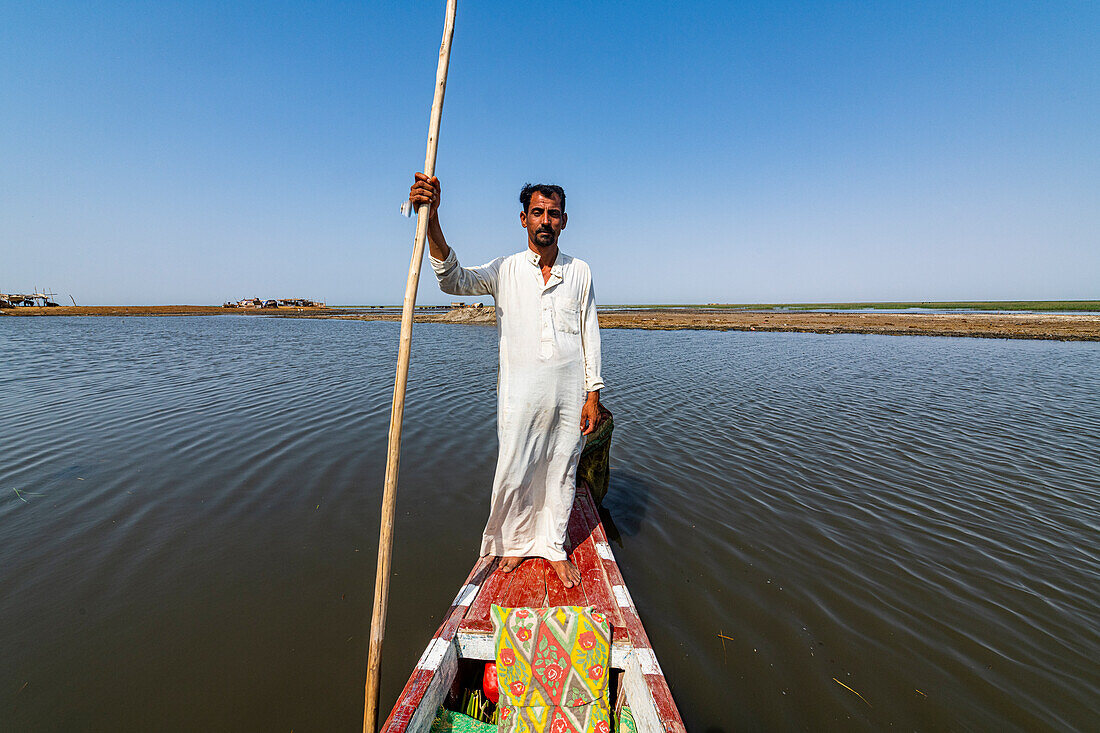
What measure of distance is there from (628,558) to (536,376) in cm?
268

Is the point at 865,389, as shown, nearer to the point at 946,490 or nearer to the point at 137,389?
the point at 946,490

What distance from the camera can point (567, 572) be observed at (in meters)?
3.01

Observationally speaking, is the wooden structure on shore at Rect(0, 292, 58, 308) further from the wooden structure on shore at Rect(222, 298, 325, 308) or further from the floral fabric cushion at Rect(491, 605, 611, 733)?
the floral fabric cushion at Rect(491, 605, 611, 733)

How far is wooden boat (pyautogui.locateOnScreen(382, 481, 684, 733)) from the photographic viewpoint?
1.94 m

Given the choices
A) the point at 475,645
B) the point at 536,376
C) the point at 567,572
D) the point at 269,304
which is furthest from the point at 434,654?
the point at 269,304

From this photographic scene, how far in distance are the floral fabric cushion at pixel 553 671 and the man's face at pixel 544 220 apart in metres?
2.38

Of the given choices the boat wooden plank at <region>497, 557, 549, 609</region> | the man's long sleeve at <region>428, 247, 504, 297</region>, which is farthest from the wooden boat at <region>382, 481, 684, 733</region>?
the man's long sleeve at <region>428, 247, 504, 297</region>

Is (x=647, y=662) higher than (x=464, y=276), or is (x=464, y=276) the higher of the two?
(x=464, y=276)

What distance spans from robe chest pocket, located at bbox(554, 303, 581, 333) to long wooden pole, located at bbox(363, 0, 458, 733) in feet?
3.52

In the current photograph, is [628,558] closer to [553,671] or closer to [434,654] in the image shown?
[553,671]

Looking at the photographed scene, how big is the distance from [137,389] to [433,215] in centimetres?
1239

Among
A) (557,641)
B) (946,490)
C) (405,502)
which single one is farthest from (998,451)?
(405,502)

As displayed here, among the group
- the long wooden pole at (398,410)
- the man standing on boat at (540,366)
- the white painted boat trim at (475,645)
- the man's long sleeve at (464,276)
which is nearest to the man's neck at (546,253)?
the man standing on boat at (540,366)

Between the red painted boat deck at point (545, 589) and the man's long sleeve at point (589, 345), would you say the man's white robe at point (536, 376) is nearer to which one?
the man's long sleeve at point (589, 345)
